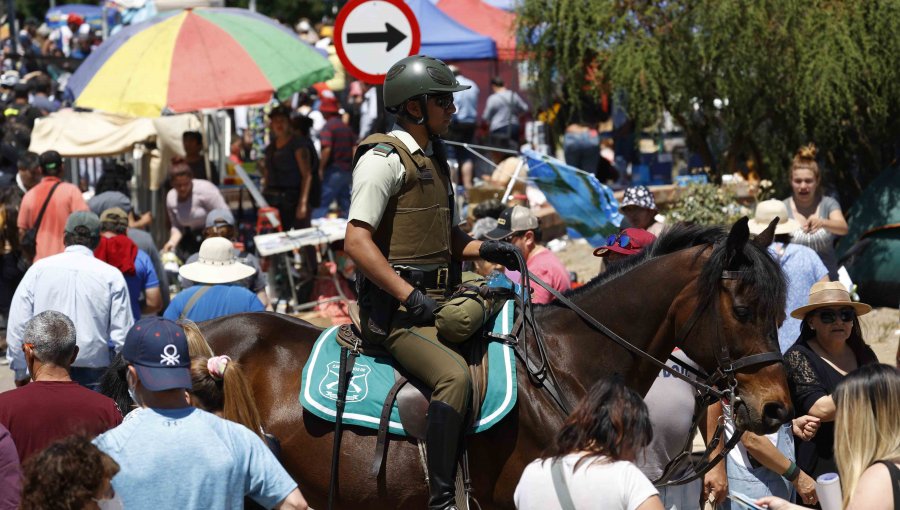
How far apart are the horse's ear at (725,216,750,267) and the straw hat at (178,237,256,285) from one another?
12.2 feet

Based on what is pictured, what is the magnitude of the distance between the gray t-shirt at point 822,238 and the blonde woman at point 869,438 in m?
4.99

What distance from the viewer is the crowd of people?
155 inches

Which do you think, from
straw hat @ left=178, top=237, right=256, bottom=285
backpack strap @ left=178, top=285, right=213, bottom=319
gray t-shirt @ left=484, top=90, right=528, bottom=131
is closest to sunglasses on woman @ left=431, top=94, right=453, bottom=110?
straw hat @ left=178, top=237, right=256, bottom=285

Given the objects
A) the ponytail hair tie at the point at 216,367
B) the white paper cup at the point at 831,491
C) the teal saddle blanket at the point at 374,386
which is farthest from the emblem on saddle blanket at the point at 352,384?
the white paper cup at the point at 831,491

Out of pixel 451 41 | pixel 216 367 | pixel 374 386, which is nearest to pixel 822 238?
pixel 374 386

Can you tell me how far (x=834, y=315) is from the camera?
6.48 m

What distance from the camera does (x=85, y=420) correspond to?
17.6 feet

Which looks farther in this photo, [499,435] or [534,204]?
[534,204]

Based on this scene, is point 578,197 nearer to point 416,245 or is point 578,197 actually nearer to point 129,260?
point 129,260

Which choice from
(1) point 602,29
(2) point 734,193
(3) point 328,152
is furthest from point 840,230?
(3) point 328,152

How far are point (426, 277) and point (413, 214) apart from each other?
12.6 inches

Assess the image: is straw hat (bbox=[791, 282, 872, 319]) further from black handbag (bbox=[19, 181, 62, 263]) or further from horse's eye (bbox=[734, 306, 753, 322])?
black handbag (bbox=[19, 181, 62, 263])

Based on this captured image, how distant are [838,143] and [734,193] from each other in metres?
1.58

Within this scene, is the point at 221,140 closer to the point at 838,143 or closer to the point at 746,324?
the point at 838,143
